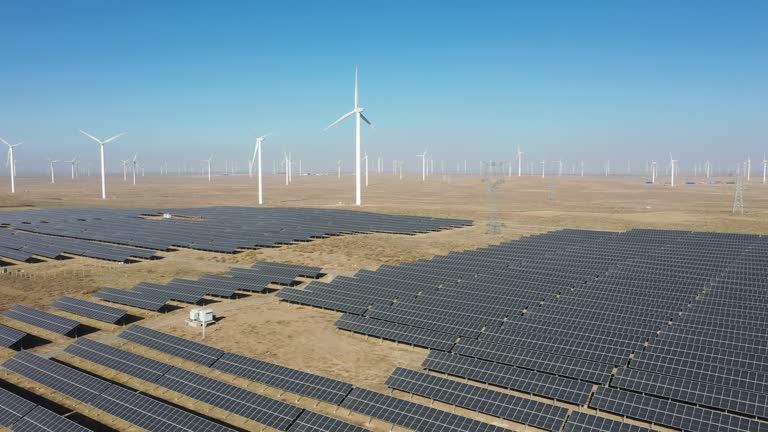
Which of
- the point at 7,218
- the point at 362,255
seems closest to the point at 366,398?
the point at 362,255

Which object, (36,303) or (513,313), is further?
(36,303)

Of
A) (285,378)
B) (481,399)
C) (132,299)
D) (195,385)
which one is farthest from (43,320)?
(481,399)

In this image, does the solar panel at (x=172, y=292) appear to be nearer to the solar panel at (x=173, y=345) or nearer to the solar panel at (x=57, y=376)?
the solar panel at (x=173, y=345)

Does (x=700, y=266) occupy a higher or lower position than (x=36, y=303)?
higher

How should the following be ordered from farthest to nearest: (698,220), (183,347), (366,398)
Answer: (698,220), (183,347), (366,398)

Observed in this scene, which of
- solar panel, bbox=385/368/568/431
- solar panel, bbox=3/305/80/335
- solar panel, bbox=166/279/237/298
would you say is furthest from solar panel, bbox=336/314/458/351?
solar panel, bbox=3/305/80/335

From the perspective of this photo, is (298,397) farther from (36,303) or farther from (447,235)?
(447,235)

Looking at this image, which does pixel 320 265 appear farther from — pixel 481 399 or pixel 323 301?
pixel 481 399
